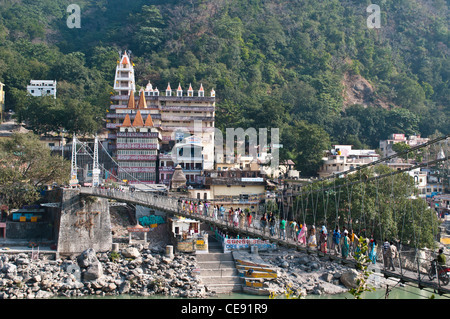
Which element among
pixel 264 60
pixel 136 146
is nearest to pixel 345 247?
pixel 136 146

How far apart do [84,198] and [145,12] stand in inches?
1383

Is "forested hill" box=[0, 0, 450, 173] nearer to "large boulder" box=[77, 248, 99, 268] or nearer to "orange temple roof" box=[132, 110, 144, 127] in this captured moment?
"orange temple roof" box=[132, 110, 144, 127]

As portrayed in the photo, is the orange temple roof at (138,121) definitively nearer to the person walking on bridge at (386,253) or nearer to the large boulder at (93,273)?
the large boulder at (93,273)

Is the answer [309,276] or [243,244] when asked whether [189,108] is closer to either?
[243,244]

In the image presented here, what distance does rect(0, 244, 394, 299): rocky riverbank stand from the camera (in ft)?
58.3

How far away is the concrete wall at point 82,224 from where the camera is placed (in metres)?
20.3

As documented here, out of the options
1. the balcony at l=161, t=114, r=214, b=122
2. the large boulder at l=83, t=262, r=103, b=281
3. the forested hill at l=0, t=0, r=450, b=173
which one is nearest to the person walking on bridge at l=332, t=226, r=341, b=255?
the large boulder at l=83, t=262, r=103, b=281

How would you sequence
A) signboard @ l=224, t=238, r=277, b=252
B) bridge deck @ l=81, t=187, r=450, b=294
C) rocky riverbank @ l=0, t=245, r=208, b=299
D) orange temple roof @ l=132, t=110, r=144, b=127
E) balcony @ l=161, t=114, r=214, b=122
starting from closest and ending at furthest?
A: bridge deck @ l=81, t=187, r=450, b=294, rocky riverbank @ l=0, t=245, r=208, b=299, signboard @ l=224, t=238, r=277, b=252, orange temple roof @ l=132, t=110, r=144, b=127, balcony @ l=161, t=114, r=214, b=122

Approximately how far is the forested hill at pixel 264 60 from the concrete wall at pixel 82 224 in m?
11.8

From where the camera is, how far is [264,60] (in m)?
49.7

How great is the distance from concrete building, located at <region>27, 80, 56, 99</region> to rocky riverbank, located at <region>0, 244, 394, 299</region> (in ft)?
75.0

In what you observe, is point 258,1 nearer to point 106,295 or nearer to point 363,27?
point 363,27

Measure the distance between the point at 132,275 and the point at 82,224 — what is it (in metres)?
3.25

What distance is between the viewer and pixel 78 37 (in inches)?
2253
